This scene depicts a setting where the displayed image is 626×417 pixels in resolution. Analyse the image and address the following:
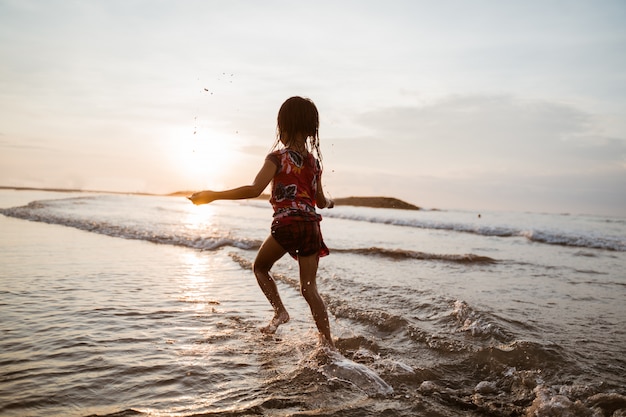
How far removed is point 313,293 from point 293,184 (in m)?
0.94

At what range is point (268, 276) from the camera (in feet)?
13.6

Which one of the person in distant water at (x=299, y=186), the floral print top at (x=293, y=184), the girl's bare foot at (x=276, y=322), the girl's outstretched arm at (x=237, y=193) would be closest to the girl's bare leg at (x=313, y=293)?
the person in distant water at (x=299, y=186)

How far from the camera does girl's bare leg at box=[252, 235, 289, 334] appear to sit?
390 centimetres

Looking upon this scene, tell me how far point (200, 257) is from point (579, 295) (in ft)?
23.1

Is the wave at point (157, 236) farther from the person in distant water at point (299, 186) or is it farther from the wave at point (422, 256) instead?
the person in distant water at point (299, 186)

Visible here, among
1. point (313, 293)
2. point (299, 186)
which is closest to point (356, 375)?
point (313, 293)

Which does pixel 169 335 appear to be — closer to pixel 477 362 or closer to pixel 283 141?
pixel 283 141

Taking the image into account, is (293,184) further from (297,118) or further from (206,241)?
(206,241)

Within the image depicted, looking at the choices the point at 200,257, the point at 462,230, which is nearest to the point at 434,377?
the point at 200,257

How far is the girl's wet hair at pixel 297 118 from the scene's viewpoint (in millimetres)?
3537

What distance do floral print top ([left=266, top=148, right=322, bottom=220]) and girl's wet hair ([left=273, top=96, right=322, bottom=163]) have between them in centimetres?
16

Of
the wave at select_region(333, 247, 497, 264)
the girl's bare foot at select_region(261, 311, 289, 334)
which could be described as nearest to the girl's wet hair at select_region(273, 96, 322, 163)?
the girl's bare foot at select_region(261, 311, 289, 334)

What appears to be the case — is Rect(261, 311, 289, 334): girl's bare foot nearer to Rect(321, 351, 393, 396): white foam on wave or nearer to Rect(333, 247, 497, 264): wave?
Rect(321, 351, 393, 396): white foam on wave

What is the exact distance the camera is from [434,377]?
3.29m
